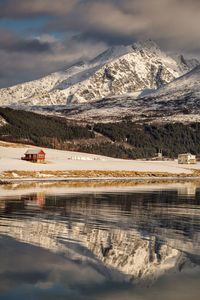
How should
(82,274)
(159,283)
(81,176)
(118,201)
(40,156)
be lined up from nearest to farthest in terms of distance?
(159,283)
(82,274)
(118,201)
(81,176)
(40,156)

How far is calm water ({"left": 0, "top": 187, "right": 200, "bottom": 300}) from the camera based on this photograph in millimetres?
15219

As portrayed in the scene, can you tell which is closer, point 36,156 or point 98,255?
point 98,255

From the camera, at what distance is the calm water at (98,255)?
49.9 feet

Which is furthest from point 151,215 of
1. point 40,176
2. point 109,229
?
point 40,176

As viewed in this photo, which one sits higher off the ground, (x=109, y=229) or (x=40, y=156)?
(x=40, y=156)

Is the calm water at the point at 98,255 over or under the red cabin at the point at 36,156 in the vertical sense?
under

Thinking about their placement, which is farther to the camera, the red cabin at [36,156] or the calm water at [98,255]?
the red cabin at [36,156]

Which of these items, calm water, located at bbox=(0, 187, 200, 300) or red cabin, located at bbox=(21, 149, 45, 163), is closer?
calm water, located at bbox=(0, 187, 200, 300)

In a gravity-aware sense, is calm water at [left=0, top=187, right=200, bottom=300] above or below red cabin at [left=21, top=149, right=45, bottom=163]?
below

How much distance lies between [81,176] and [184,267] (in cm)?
7519

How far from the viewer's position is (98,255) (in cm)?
1966

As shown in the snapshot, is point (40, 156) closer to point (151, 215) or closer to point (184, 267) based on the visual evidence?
point (151, 215)

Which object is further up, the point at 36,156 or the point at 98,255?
the point at 36,156

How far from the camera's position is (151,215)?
33.5 m
